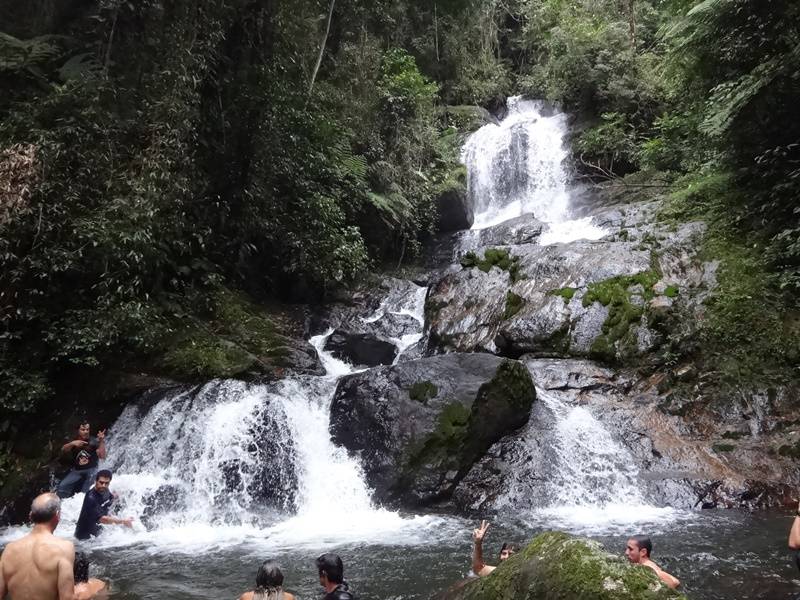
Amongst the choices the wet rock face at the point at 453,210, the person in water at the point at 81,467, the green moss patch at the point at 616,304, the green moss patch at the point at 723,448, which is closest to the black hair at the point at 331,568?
the person in water at the point at 81,467

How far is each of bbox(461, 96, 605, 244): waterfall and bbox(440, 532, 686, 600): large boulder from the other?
51.4ft

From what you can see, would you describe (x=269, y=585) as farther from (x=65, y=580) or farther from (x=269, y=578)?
(x=65, y=580)

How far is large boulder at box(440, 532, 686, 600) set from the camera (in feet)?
9.55

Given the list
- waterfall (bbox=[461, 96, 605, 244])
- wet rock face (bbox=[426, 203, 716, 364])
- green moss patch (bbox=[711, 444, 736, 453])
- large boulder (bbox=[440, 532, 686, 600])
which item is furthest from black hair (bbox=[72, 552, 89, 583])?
waterfall (bbox=[461, 96, 605, 244])

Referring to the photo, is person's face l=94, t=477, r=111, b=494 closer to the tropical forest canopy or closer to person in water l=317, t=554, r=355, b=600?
the tropical forest canopy

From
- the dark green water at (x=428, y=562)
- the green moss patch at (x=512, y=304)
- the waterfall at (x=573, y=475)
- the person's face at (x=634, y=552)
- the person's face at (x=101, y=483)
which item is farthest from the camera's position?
the green moss patch at (x=512, y=304)

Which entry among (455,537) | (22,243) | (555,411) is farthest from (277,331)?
(455,537)

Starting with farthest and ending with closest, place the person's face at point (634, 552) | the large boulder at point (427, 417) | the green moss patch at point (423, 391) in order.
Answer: the green moss patch at point (423, 391) < the large boulder at point (427, 417) < the person's face at point (634, 552)

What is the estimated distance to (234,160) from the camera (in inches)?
485

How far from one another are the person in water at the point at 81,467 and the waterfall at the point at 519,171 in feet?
47.2

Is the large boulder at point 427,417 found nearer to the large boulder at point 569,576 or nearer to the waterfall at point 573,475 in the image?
the waterfall at point 573,475

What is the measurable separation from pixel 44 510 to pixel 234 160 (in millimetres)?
9924

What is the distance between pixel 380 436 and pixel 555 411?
300 centimetres

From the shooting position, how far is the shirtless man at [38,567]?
3.38m
